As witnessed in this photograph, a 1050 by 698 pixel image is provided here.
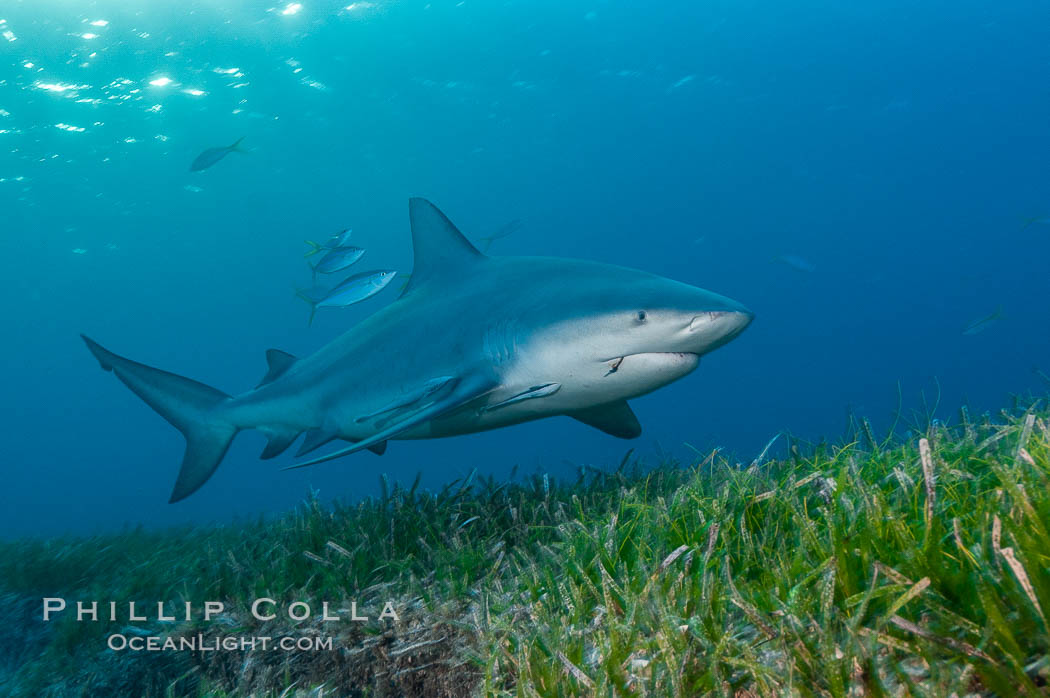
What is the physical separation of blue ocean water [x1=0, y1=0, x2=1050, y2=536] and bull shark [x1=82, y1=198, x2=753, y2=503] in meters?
1.27

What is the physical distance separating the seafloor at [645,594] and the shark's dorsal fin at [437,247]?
2188 mm

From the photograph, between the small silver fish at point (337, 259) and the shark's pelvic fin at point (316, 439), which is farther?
the small silver fish at point (337, 259)

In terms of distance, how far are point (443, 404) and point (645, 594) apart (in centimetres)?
259

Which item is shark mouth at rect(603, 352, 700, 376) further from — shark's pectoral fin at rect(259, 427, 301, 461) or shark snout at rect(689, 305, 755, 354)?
shark's pectoral fin at rect(259, 427, 301, 461)

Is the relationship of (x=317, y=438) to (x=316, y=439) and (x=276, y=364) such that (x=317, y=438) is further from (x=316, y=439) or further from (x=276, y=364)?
(x=276, y=364)

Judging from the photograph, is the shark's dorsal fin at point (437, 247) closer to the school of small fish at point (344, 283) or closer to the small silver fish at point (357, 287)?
the school of small fish at point (344, 283)

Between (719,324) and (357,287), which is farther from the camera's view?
(357,287)

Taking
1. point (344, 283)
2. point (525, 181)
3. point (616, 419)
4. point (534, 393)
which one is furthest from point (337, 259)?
point (525, 181)

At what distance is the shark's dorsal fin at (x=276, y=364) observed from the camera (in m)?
6.30

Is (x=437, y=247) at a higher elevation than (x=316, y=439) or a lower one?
higher

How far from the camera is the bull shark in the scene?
388cm

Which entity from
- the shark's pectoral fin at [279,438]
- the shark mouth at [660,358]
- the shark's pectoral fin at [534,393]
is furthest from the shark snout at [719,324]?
the shark's pectoral fin at [279,438]

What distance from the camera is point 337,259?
8625mm

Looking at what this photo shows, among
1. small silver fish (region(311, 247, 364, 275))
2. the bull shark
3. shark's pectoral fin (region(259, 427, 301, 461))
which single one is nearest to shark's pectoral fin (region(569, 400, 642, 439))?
the bull shark
